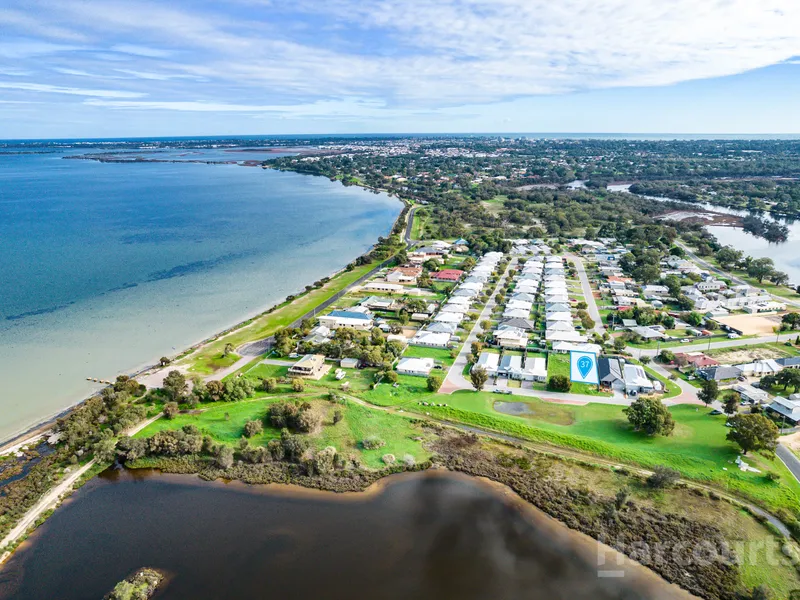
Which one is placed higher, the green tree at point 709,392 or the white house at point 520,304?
the white house at point 520,304

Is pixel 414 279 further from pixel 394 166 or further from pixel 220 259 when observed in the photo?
pixel 394 166

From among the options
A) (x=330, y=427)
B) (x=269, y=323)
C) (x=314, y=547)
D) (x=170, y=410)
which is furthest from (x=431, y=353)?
(x=314, y=547)

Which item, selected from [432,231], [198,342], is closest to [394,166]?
[432,231]

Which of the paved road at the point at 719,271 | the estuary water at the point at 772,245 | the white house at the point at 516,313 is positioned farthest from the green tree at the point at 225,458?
the estuary water at the point at 772,245

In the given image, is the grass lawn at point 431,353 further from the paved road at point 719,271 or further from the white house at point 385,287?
the paved road at point 719,271

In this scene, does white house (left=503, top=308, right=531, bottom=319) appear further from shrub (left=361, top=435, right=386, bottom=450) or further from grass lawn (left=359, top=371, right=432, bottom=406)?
shrub (left=361, top=435, right=386, bottom=450)

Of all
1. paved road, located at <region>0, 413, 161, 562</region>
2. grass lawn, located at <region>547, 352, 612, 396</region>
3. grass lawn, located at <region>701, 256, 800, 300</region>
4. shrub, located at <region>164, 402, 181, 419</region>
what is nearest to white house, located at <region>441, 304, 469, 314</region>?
grass lawn, located at <region>547, 352, 612, 396</region>
